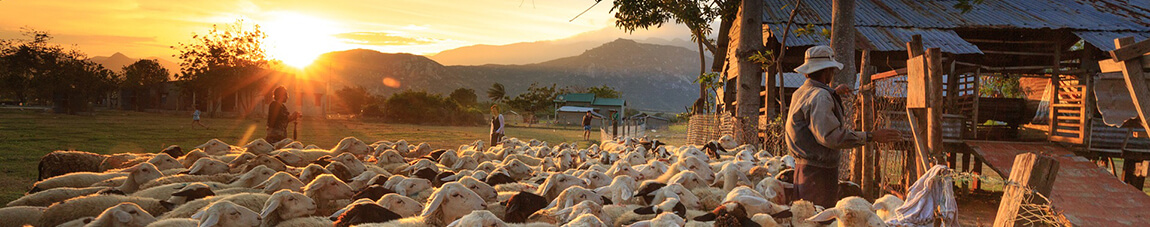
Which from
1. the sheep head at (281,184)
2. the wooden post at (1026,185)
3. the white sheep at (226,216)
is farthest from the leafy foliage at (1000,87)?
the white sheep at (226,216)

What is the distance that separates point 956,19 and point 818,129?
1502 cm

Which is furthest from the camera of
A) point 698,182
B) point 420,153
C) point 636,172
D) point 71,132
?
point 71,132

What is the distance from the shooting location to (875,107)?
7.24 metres

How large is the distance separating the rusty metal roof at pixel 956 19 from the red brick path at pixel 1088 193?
15.9ft

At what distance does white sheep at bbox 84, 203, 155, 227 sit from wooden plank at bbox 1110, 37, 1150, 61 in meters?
7.52

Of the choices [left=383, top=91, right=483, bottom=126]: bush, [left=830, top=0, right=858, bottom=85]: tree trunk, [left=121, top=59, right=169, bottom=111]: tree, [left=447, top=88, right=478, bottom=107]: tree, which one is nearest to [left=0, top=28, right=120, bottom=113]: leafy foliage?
[left=121, top=59, right=169, bottom=111]: tree

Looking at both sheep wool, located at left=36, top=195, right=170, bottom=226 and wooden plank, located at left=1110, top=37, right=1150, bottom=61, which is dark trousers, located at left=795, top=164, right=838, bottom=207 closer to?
wooden plank, located at left=1110, top=37, right=1150, bottom=61

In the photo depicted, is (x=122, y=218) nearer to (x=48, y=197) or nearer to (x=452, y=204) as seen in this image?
(x=48, y=197)

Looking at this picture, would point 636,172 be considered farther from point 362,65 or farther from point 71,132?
point 362,65

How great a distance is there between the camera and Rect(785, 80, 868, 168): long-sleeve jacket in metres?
4.68

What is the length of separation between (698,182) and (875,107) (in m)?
2.19

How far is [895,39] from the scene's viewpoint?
15469 mm

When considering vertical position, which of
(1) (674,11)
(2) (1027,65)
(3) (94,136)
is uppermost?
(1) (674,11)

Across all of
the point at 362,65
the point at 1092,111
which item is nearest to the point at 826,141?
the point at 1092,111
